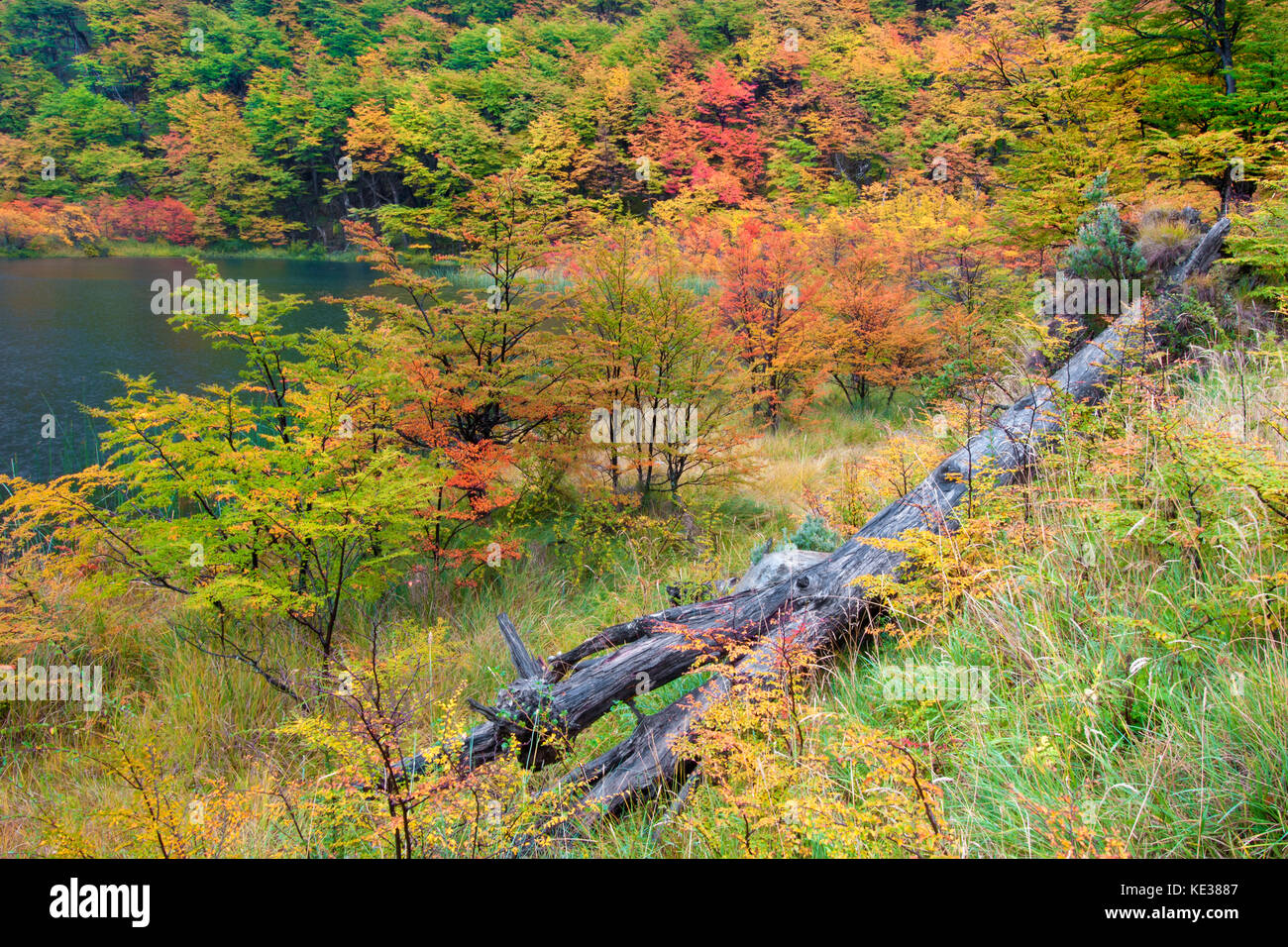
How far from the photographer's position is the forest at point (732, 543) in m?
1.85

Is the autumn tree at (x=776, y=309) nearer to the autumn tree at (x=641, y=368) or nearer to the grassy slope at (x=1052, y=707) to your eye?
the autumn tree at (x=641, y=368)

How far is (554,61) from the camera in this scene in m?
32.6

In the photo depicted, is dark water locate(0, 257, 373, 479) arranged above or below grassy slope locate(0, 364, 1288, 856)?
above

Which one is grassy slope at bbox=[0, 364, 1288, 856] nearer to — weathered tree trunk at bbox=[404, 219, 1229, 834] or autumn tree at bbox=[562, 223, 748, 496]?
weathered tree trunk at bbox=[404, 219, 1229, 834]

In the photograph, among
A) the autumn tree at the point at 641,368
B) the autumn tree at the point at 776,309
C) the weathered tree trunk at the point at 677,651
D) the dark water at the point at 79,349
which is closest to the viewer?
the weathered tree trunk at the point at 677,651

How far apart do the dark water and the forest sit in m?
0.96

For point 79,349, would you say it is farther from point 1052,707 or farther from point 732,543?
point 1052,707

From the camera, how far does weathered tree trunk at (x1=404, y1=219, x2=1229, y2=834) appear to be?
242cm

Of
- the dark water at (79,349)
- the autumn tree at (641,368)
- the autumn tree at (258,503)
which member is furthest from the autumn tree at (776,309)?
the dark water at (79,349)

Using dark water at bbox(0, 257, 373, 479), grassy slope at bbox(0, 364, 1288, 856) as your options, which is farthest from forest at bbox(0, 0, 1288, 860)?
dark water at bbox(0, 257, 373, 479)

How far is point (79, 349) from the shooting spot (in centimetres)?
1336

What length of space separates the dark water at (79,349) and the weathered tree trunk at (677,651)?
4.49 m

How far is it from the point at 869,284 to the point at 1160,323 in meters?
5.26
